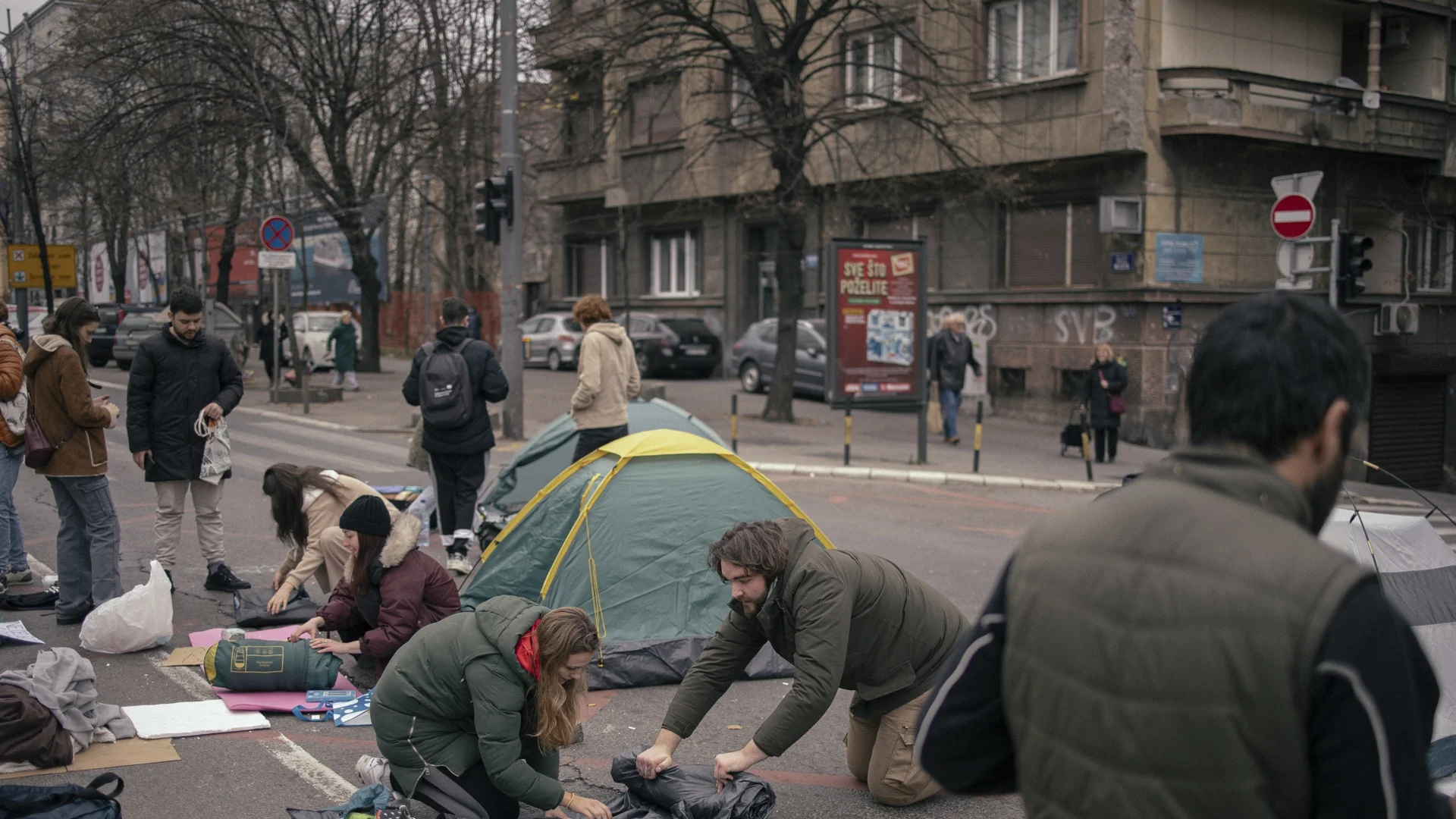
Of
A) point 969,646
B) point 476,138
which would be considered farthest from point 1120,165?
point 969,646

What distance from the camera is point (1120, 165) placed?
20.4 m

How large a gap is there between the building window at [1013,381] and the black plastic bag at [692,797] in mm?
18503

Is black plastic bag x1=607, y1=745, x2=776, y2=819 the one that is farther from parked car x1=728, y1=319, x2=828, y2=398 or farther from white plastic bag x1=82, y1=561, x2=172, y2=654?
parked car x1=728, y1=319, x2=828, y2=398

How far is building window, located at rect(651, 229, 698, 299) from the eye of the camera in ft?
102

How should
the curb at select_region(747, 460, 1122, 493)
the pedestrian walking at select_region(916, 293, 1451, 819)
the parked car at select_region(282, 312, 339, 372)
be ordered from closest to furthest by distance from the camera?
the pedestrian walking at select_region(916, 293, 1451, 819)
the curb at select_region(747, 460, 1122, 493)
the parked car at select_region(282, 312, 339, 372)

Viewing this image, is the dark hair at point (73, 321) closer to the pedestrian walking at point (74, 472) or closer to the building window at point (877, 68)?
the pedestrian walking at point (74, 472)

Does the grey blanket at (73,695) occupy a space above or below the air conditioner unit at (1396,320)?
below

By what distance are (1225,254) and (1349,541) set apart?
17033 mm

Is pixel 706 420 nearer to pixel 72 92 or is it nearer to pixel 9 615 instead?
pixel 9 615

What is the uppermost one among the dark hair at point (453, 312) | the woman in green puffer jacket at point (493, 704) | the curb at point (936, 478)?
the dark hair at point (453, 312)

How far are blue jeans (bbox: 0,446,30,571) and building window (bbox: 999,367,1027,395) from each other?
17594mm

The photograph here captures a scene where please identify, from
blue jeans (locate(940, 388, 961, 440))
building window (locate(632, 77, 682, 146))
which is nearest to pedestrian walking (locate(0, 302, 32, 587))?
blue jeans (locate(940, 388, 961, 440))

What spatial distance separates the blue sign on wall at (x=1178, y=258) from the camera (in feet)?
65.7

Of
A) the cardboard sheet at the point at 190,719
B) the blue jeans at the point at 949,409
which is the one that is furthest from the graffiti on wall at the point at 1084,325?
the cardboard sheet at the point at 190,719
